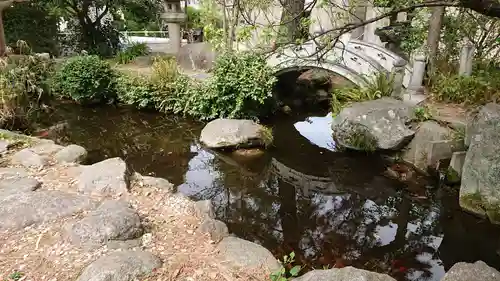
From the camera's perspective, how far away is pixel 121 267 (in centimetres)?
279

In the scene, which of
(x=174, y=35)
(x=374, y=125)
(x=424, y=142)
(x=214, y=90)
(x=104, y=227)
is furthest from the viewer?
(x=174, y=35)

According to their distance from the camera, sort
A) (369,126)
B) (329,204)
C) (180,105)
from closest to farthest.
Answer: (329,204), (369,126), (180,105)

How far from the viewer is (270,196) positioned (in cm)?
643

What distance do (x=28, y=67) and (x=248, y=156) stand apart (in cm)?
580

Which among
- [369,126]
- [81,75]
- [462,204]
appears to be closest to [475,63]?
[369,126]

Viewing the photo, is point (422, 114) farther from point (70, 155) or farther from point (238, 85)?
point (70, 155)

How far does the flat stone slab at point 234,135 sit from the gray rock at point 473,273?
16.3 feet

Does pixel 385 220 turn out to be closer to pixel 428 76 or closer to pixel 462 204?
pixel 462 204

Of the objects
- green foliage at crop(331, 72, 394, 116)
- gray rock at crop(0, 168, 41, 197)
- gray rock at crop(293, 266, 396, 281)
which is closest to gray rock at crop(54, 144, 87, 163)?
gray rock at crop(0, 168, 41, 197)

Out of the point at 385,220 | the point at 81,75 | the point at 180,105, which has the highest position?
the point at 81,75

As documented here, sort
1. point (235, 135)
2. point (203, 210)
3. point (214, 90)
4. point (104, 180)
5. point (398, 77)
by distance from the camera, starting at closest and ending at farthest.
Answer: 1. point (203, 210)
2. point (104, 180)
3. point (235, 135)
4. point (398, 77)
5. point (214, 90)

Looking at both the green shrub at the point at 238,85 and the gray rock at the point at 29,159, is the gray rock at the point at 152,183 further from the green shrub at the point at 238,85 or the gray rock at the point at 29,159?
the green shrub at the point at 238,85

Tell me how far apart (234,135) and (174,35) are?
631 centimetres

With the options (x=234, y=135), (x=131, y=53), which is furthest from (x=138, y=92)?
(x=131, y=53)
